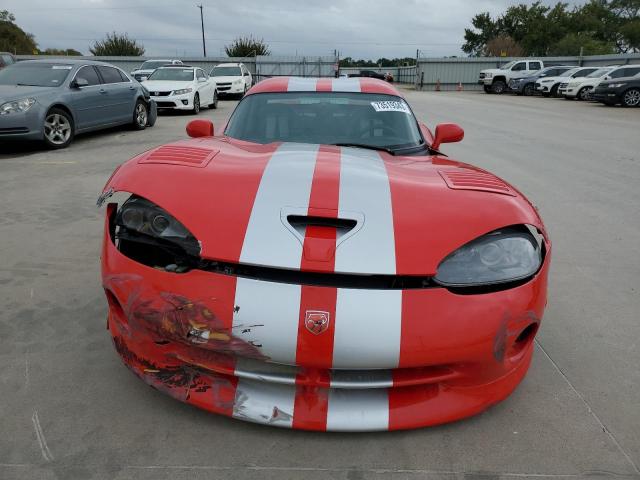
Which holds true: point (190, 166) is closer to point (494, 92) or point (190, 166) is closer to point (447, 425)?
point (447, 425)

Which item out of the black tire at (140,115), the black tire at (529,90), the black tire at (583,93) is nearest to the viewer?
the black tire at (140,115)

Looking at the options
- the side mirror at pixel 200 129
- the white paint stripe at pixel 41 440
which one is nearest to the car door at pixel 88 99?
the side mirror at pixel 200 129

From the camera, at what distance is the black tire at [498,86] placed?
2938cm

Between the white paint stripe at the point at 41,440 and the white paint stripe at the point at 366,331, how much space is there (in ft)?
3.39

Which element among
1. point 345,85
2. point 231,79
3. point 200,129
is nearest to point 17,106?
point 200,129

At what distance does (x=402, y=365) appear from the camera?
1.67 meters

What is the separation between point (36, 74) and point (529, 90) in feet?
85.4

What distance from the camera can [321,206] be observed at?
6.16 feet

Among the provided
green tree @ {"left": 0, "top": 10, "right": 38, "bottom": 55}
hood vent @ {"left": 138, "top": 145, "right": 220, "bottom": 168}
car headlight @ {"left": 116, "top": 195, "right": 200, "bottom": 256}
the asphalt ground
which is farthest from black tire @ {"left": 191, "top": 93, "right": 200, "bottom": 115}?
green tree @ {"left": 0, "top": 10, "right": 38, "bottom": 55}

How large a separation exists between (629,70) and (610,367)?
21.1 meters

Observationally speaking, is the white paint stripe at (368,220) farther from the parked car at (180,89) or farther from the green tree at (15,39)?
the green tree at (15,39)

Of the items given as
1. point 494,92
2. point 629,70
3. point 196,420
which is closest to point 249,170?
point 196,420

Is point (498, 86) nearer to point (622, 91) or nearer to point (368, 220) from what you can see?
point (622, 91)

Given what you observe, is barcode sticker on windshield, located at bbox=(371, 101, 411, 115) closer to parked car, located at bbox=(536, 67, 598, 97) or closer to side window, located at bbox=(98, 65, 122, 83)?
side window, located at bbox=(98, 65, 122, 83)
